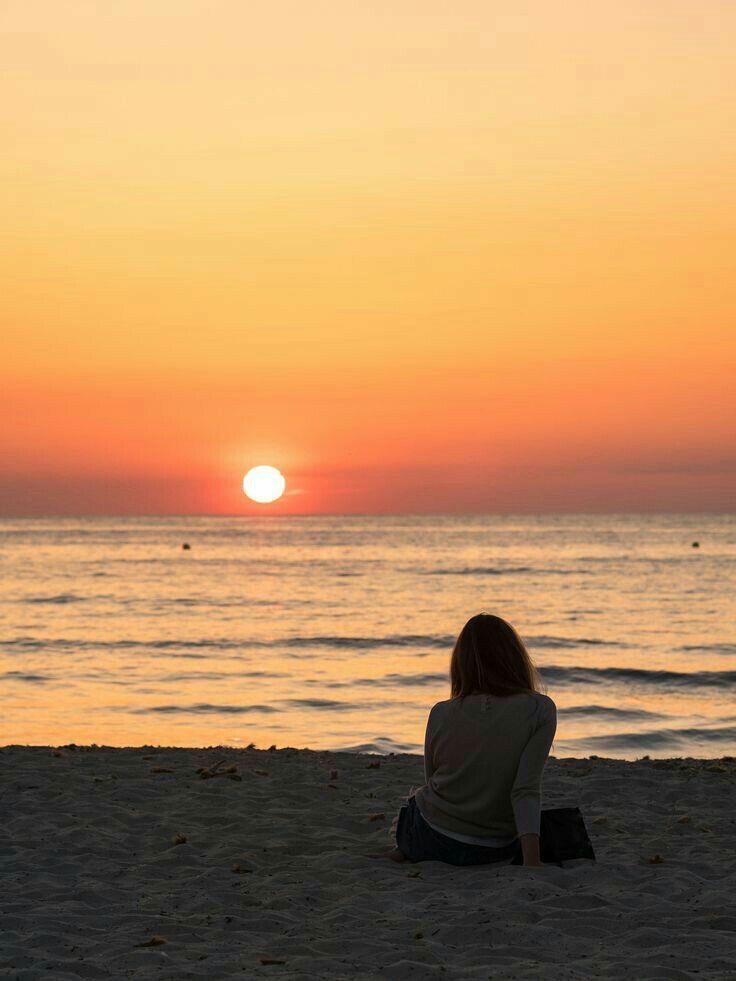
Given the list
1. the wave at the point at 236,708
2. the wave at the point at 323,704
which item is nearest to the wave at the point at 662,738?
the wave at the point at 323,704

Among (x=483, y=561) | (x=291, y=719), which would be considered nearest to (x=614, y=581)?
(x=483, y=561)

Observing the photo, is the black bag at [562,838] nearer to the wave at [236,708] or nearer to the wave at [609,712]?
the wave at [236,708]

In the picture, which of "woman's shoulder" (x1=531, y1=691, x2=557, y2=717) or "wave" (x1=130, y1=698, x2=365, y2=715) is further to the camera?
"wave" (x1=130, y1=698, x2=365, y2=715)

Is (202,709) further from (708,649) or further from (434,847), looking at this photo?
(708,649)

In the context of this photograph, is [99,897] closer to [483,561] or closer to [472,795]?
[472,795]

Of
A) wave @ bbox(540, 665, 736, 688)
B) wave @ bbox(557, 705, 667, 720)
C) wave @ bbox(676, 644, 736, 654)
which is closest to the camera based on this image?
wave @ bbox(557, 705, 667, 720)

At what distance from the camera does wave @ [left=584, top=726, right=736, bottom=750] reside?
1402 centimetres

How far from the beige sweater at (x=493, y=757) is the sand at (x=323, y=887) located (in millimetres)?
320

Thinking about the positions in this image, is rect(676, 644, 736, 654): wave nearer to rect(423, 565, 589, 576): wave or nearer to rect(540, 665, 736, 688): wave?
rect(540, 665, 736, 688): wave

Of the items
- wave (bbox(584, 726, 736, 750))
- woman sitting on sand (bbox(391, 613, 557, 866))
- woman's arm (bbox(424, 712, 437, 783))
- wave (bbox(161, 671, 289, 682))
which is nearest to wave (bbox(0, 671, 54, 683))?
wave (bbox(161, 671, 289, 682))

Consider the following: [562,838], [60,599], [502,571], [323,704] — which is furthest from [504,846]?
[502,571]

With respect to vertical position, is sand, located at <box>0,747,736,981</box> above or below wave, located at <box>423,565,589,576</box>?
below

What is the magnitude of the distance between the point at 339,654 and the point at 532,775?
1819 cm

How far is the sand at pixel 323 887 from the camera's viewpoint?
511 cm
